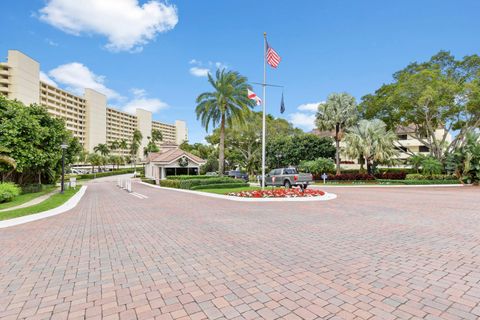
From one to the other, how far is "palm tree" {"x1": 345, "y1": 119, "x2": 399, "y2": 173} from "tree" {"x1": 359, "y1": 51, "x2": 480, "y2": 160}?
312 centimetres

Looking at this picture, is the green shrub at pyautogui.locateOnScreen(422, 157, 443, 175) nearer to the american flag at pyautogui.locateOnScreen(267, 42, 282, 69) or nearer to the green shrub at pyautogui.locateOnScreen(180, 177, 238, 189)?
the green shrub at pyautogui.locateOnScreen(180, 177, 238, 189)

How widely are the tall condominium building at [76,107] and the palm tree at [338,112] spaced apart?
95.8 feet

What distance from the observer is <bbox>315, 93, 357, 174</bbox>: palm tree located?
1219 inches

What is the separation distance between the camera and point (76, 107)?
93938 millimetres

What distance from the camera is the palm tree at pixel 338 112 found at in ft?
102

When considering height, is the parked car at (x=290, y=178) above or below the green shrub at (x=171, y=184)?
above

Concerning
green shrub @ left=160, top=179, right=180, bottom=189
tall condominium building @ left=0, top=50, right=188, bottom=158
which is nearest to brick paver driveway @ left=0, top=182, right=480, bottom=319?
green shrub @ left=160, top=179, right=180, bottom=189

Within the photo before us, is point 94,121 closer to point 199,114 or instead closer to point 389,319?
point 199,114

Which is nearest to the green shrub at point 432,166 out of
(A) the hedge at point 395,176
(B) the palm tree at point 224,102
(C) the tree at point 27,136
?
(A) the hedge at point 395,176

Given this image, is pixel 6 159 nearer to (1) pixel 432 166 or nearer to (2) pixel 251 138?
(2) pixel 251 138

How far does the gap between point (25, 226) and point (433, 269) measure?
11.6 metres

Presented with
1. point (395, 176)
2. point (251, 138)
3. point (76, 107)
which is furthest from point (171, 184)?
point (76, 107)

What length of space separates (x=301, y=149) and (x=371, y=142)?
9.83 meters

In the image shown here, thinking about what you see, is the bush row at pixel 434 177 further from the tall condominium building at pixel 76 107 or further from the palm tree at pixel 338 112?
the tall condominium building at pixel 76 107
